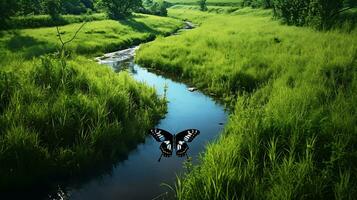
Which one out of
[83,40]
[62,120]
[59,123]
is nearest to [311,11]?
[83,40]

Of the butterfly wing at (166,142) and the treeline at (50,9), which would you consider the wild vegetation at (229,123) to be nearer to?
the butterfly wing at (166,142)

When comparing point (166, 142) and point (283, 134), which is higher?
point (283, 134)

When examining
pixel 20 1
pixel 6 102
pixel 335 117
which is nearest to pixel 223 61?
pixel 335 117

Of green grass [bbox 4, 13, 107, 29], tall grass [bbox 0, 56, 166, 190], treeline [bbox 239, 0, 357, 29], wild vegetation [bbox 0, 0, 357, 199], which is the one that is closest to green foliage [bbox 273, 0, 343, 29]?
treeline [bbox 239, 0, 357, 29]

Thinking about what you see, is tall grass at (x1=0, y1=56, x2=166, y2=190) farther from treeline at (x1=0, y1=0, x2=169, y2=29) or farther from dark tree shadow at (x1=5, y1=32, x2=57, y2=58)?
treeline at (x1=0, y1=0, x2=169, y2=29)

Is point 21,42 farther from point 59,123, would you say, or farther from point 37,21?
point 59,123
